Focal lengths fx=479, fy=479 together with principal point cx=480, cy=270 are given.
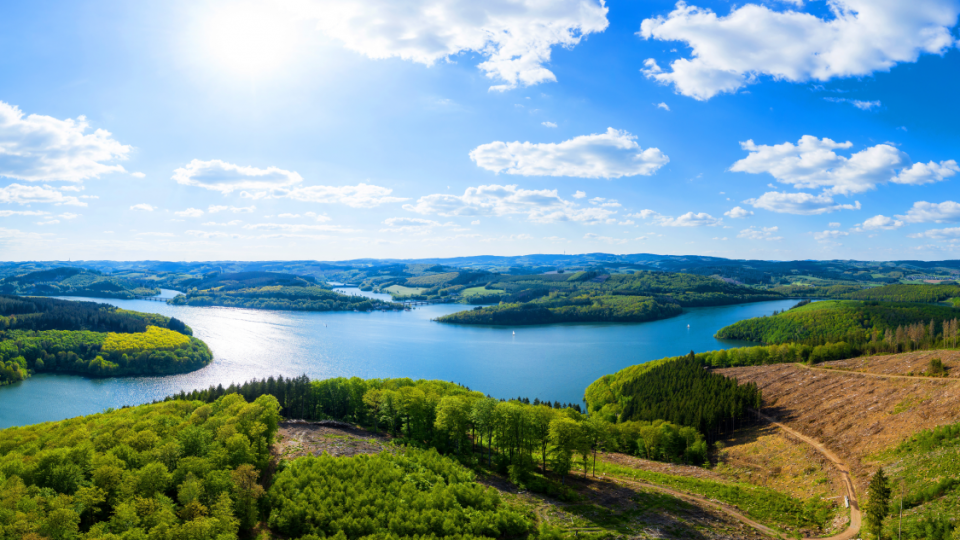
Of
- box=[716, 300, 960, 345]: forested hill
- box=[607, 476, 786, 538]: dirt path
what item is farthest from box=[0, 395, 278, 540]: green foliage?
box=[716, 300, 960, 345]: forested hill

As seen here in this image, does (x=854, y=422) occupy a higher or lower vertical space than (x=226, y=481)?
lower

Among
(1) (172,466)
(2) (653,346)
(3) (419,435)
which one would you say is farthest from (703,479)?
(2) (653,346)

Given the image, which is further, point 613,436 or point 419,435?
point 613,436

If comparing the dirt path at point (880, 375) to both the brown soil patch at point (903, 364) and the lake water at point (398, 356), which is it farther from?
the lake water at point (398, 356)

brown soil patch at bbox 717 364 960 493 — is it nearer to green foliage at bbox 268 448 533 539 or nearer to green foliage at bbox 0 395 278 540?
green foliage at bbox 268 448 533 539

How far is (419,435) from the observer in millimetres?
47656

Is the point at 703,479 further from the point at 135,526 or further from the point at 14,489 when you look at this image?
the point at 14,489

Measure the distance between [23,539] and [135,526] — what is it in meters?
4.24

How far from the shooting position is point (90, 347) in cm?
11738

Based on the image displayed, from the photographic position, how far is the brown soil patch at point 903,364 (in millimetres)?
58156

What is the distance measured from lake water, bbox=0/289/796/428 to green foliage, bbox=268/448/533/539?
64.5 meters

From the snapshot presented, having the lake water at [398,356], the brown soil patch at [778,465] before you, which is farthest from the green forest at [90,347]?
the brown soil patch at [778,465]

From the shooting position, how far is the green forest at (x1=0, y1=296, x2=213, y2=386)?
11094 cm

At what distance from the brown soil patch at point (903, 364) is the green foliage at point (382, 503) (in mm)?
55149
